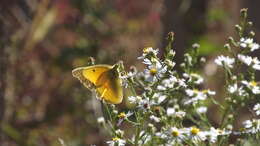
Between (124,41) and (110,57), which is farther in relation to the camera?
(124,41)

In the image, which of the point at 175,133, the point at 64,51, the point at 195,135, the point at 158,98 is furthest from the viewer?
the point at 64,51

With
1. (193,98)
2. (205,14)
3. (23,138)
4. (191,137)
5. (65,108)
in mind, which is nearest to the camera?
(191,137)

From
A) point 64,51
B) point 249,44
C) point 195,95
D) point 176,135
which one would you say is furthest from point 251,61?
point 64,51

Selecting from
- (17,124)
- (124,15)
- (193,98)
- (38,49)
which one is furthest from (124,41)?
(193,98)

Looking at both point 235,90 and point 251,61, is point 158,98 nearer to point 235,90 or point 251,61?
point 235,90

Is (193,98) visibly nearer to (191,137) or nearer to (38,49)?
(191,137)

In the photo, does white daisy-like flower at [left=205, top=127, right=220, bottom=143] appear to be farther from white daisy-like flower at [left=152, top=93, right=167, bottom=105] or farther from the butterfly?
the butterfly
